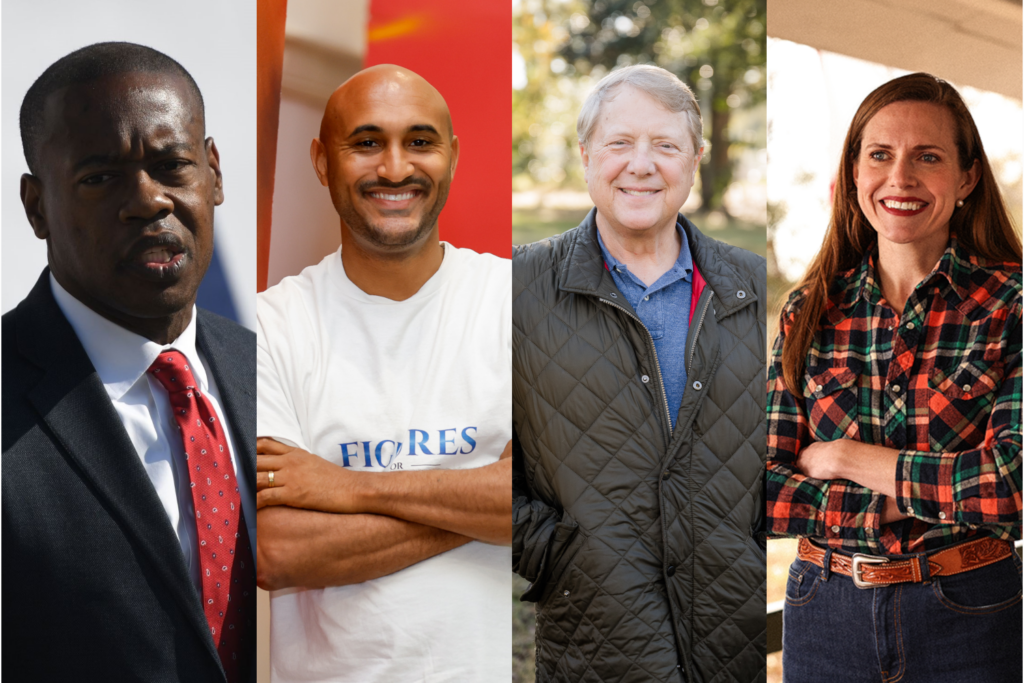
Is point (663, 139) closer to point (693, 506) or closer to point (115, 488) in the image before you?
point (693, 506)

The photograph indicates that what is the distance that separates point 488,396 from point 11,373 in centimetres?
160

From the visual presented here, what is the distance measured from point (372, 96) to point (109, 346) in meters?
1.22

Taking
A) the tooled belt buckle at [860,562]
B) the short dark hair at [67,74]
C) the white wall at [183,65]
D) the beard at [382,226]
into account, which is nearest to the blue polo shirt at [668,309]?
the beard at [382,226]

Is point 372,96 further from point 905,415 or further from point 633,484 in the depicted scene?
point 905,415

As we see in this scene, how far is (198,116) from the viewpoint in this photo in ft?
9.52

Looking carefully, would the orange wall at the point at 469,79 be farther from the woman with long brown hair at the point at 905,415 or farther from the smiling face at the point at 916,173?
the smiling face at the point at 916,173

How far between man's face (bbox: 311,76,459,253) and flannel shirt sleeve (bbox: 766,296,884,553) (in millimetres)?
1338

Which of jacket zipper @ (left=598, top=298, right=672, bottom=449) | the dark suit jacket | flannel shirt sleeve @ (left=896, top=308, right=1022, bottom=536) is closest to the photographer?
flannel shirt sleeve @ (left=896, top=308, right=1022, bottom=536)

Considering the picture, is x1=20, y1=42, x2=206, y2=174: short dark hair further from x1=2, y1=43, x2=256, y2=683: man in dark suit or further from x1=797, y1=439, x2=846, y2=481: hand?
x1=797, y1=439, x2=846, y2=481: hand

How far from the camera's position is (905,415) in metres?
2.78

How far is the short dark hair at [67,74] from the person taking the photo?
2.81 metres

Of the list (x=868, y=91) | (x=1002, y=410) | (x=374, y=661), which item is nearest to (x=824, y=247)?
(x=868, y=91)

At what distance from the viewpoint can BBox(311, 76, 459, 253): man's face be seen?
Result: 2914mm

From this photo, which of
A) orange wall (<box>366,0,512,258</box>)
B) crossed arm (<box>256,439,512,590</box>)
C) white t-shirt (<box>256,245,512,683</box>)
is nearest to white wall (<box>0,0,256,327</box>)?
white t-shirt (<box>256,245,512,683</box>)
